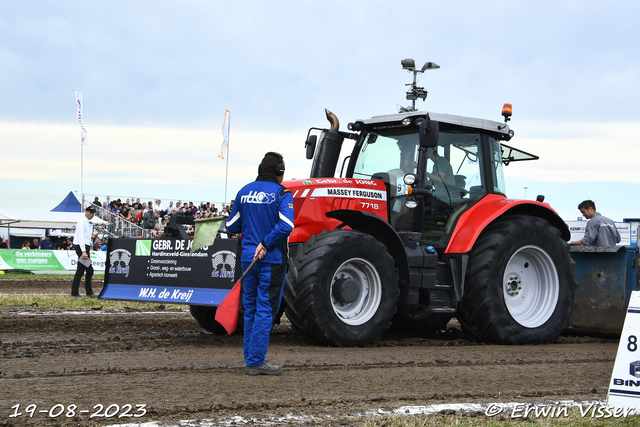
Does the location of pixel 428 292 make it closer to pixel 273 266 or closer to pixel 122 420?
pixel 273 266

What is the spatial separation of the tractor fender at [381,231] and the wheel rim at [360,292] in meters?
0.38

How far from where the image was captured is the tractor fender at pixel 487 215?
7238 mm

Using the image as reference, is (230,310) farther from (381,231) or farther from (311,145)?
(311,145)

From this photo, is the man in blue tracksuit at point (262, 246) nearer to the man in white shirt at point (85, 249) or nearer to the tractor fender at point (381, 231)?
the tractor fender at point (381, 231)

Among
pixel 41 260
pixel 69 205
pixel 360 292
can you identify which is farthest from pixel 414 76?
pixel 69 205

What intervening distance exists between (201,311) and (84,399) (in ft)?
12.3

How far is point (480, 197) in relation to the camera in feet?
25.9

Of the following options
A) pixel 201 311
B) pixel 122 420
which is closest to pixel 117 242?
pixel 201 311

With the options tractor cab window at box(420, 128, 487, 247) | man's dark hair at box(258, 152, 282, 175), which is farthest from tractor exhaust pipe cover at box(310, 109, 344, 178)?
man's dark hair at box(258, 152, 282, 175)

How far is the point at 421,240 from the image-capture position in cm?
746

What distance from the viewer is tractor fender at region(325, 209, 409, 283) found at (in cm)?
679

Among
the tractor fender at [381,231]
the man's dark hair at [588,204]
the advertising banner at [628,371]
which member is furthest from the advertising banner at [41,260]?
the advertising banner at [628,371]

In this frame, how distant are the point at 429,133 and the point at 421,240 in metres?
1.24

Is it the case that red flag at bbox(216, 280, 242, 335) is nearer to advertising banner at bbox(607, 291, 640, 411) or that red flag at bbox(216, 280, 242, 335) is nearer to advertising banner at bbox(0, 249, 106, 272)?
A: advertising banner at bbox(607, 291, 640, 411)
